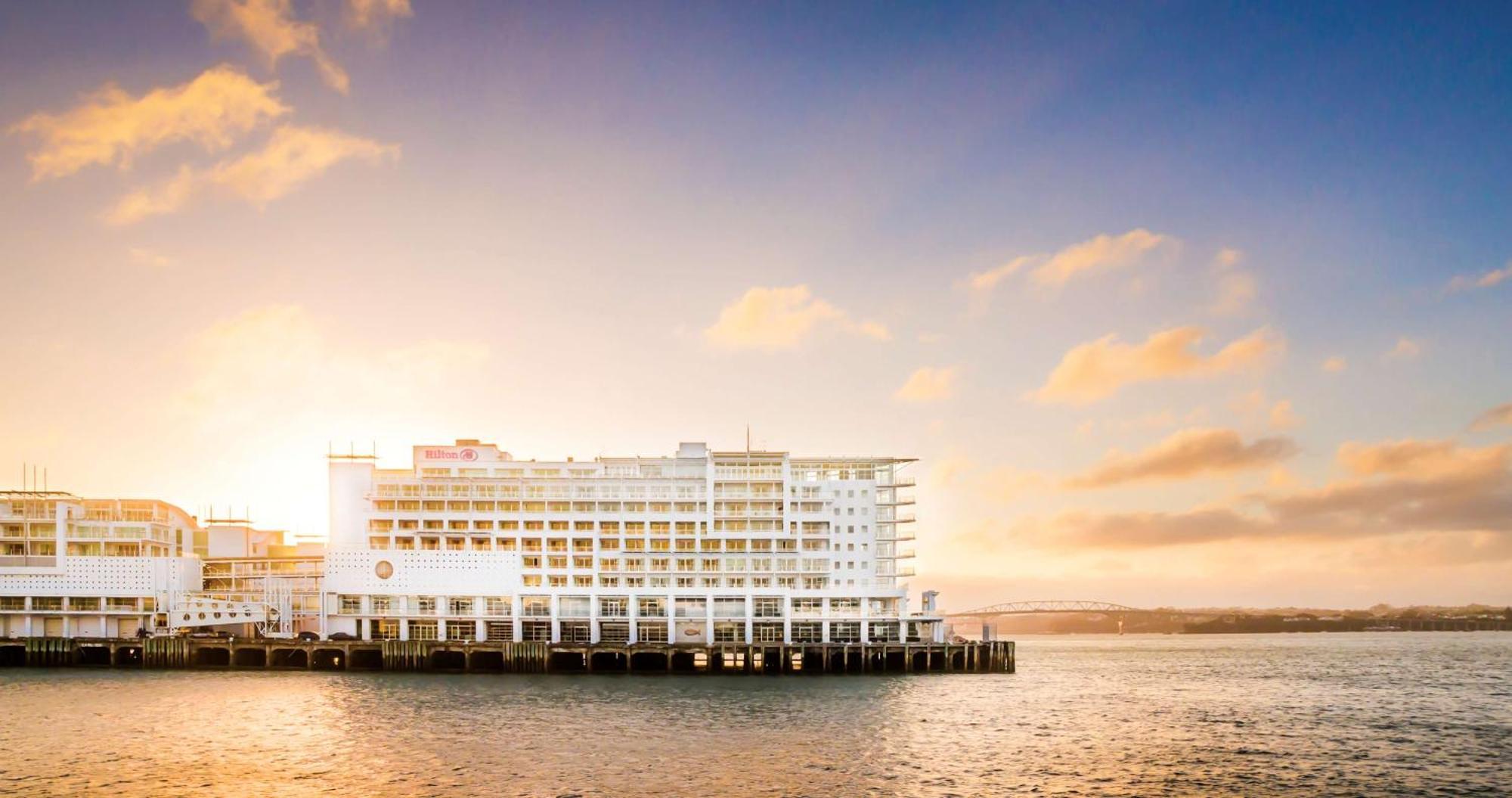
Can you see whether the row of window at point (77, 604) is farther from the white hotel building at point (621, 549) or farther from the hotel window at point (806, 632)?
the hotel window at point (806, 632)

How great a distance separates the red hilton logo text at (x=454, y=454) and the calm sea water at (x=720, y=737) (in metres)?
27.1

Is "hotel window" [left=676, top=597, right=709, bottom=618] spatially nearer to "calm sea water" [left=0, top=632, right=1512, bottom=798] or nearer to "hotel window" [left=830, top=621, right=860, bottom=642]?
"hotel window" [left=830, top=621, right=860, bottom=642]

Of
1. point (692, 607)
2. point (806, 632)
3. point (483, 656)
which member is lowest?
point (483, 656)

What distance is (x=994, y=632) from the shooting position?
126438 millimetres

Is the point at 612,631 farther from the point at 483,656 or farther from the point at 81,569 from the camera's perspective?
the point at 81,569

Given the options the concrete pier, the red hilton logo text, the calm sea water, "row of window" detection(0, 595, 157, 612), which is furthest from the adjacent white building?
the red hilton logo text

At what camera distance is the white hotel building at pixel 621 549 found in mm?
121125

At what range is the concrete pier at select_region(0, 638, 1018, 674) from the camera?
113 metres

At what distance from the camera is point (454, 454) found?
128m

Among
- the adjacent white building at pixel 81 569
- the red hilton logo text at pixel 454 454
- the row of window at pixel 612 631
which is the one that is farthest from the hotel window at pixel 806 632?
the adjacent white building at pixel 81 569

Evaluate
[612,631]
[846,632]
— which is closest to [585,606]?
[612,631]

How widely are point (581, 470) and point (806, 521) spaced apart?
2509 centimetres

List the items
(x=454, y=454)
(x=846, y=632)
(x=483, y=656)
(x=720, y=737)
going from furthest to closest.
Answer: (x=454, y=454), (x=846, y=632), (x=483, y=656), (x=720, y=737)

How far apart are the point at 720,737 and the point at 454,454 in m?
68.8
